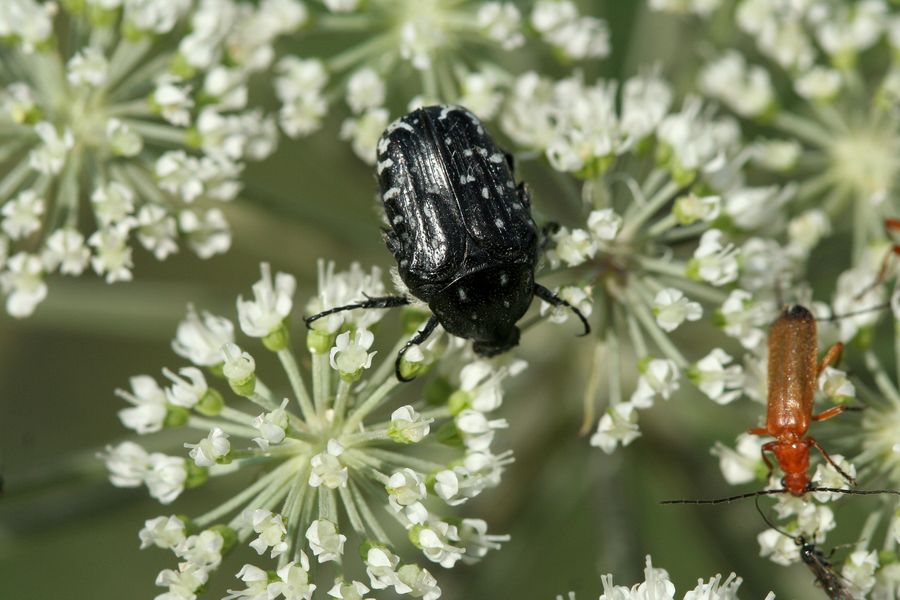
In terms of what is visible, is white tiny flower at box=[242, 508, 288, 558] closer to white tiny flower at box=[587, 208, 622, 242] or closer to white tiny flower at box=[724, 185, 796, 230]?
white tiny flower at box=[587, 208, 622, 242]

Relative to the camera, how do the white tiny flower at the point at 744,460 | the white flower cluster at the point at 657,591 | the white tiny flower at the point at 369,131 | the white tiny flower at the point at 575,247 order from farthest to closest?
the white tiny flower at the point at 369,131 → the white tiny flower at the point at 744,460 → the white tiny flower at the point at 575,247 → the white flower cluster at the point at 657,591

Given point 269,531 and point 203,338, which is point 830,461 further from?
point 203,338

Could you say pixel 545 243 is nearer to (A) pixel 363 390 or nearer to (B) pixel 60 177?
(A) pixel 363 390

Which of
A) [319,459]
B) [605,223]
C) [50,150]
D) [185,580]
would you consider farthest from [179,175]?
[605,223]

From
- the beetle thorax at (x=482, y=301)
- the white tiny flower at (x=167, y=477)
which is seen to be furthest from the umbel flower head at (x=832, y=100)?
the white tiny flower at (x=167, y=477)

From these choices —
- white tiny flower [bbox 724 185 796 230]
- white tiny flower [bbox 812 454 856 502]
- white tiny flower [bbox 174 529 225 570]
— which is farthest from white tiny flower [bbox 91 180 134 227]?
white tiny flower [bbox 812 454 856 502]

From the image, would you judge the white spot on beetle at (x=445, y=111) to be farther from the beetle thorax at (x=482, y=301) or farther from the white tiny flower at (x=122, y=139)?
the white tiny flower at (x=122, y=139)
